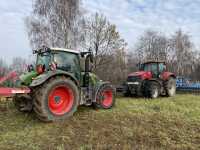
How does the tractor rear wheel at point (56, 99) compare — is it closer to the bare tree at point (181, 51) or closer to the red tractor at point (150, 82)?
the red tractor at point (150, 82)

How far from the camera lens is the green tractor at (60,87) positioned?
5.53 metres

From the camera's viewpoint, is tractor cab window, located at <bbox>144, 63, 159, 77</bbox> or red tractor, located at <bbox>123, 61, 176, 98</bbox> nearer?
red tractor, located at <bbox>123, 61, 176, 98</bbox>

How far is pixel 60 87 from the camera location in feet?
19.6

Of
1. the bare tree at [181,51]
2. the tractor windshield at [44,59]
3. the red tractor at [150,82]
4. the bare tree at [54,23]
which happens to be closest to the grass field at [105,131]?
the tractor windshield at [44,59]

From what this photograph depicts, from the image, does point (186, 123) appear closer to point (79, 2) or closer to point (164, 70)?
point (164, 70)

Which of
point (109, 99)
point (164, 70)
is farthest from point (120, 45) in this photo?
point (109, 99)

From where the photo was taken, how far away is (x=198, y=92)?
43.1 feet

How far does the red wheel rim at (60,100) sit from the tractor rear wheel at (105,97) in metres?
1.32

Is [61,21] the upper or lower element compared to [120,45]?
upper

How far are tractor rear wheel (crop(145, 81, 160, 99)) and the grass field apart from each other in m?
3.76

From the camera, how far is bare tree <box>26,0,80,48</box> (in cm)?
1627

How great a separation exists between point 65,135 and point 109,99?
307 centimetres

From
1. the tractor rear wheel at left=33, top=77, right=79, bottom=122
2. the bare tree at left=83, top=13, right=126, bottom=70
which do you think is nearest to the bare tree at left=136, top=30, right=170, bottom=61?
the bare tree at left=83, top=13, right=126, bottom=70

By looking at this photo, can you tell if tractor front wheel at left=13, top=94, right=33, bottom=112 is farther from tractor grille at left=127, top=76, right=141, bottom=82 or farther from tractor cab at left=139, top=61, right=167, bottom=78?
tractor cab at left=139, top=61, right=167, bottom=78
